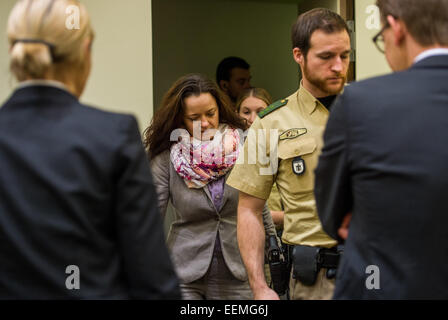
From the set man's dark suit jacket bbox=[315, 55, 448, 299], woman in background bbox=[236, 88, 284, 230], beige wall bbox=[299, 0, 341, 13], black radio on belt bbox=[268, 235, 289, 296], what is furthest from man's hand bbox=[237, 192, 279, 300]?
beige wall bbox=[299, 0, 341, 13]

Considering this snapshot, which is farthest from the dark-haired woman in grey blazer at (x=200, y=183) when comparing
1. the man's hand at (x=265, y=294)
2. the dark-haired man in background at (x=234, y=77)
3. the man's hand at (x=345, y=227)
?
the dark-haired man in background at (x=234, y=77)

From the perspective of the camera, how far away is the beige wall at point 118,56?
7.91 feet

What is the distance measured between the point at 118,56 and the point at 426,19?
171cm

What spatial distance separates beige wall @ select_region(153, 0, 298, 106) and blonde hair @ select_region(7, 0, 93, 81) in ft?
10.0

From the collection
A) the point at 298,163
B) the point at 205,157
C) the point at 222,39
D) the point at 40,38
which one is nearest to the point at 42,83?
the point at 40,38

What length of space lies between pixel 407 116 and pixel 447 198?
0.17 meters

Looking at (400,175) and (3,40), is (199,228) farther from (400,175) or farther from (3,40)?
(3,40)

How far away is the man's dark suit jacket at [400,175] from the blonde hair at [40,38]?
1.84 ft

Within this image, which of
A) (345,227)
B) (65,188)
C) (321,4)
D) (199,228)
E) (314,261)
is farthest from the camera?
(321,4)

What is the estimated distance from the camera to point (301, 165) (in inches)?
64.5

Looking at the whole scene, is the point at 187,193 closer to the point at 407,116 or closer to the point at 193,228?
the point at 193,228

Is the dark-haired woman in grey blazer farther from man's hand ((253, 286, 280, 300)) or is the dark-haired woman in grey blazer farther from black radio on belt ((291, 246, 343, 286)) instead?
black radio on belt ((291, 246, 343, 286))

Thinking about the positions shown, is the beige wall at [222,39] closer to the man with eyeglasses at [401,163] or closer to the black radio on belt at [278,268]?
the black radio on belt at [278,268]

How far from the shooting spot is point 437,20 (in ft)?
3.30
